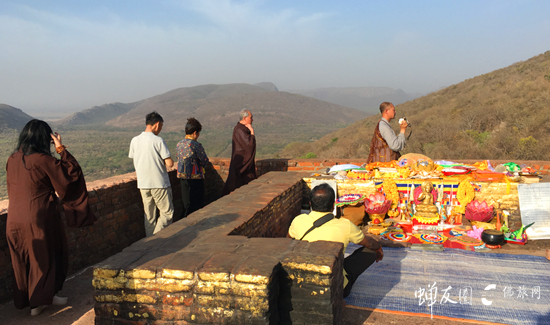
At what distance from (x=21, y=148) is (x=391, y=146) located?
15.7 ft

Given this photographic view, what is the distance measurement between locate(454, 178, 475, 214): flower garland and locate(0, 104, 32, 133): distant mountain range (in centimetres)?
6600

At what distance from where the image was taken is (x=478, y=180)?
5180mm

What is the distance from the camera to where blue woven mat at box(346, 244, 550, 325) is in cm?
274

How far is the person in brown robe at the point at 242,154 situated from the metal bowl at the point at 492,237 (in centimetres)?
336

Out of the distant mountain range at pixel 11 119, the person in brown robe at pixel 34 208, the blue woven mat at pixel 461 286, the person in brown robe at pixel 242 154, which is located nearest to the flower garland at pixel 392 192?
the blue woven mat at pixel 461 286

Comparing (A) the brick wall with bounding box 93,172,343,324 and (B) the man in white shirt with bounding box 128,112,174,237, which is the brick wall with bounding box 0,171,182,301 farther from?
(A) the brick wall with bounding box 93,172,343,324

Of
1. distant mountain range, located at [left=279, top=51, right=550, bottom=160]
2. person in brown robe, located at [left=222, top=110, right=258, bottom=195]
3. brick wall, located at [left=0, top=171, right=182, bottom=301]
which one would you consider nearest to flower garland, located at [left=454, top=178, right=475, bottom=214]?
person in brown robe, located at [left=222, top=110, right=258, bottom=195]

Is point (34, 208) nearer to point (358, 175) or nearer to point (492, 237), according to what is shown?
point (358, 175)

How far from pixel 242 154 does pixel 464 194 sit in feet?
10.9

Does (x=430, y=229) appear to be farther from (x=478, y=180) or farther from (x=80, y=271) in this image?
(x=80, y=271)

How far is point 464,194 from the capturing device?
16.9ft

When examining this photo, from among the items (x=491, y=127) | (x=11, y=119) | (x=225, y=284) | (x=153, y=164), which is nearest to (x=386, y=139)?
(x=153, y=164)

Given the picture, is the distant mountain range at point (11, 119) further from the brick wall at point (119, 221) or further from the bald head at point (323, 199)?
the bald head at point (323, 199)

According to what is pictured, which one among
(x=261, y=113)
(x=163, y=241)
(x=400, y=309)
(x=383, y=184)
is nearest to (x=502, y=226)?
(x=383, y=184)
